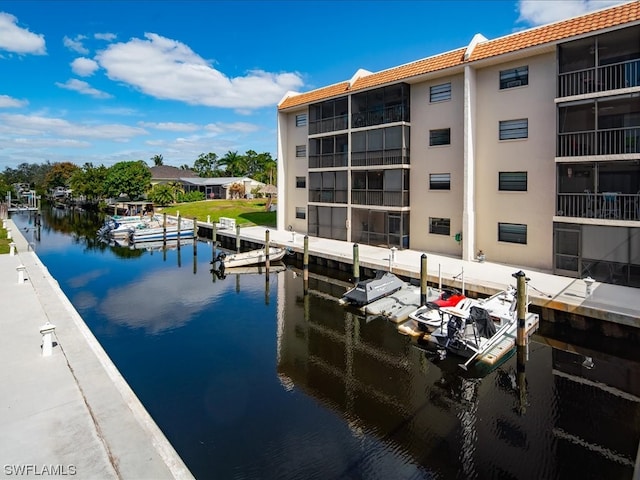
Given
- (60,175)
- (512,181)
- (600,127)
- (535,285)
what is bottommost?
(535,285)

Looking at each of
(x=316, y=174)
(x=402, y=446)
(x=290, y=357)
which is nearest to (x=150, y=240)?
(x=316, y=174)

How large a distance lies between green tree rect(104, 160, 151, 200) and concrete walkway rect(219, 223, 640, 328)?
54.6m

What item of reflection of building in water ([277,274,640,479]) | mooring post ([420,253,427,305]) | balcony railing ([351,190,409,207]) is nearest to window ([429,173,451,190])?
balcony railing ([351,190,409,207])

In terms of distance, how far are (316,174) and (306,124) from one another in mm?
5067

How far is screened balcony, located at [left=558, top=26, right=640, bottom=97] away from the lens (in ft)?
62.0

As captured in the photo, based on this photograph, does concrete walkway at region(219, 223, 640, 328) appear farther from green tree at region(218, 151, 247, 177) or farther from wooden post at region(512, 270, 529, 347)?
green tree at region(218, 151, 247, 177)

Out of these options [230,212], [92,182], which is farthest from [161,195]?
[92,182]

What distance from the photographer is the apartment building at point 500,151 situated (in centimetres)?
1952

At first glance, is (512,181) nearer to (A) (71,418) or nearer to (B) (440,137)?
(B) (440,137)

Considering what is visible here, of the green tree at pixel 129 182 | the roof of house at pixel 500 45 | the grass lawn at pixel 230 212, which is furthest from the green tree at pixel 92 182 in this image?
the roof of house at pixel 500 45

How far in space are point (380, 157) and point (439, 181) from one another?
4.74 m

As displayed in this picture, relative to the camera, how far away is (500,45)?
23.6 m

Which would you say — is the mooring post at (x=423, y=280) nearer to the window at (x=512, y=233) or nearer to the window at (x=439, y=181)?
the window at (x=512, y=233)

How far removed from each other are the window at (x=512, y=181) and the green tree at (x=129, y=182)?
6677 centimetres
